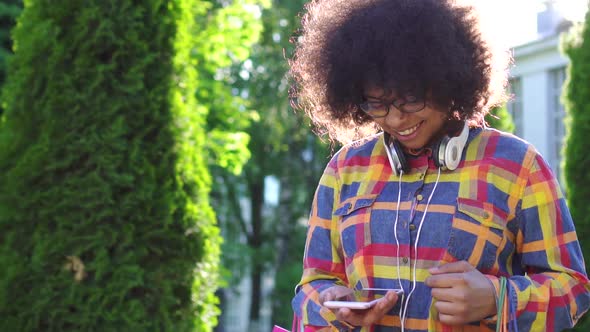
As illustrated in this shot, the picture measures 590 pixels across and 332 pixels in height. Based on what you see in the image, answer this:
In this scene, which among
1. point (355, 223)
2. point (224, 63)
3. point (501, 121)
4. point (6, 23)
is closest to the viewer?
point (355, 223)

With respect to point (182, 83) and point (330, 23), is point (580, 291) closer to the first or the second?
point (330, 23)

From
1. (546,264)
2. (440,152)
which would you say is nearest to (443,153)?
(440,152)

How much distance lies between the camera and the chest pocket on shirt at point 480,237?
2.22 meters

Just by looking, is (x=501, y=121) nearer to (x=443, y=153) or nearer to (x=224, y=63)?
(x=224, y=63)

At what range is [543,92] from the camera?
18.6 metres

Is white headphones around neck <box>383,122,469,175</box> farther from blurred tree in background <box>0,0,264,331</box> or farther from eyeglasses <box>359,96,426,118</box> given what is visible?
blurred tree in background <box>0,0,264,331</box>

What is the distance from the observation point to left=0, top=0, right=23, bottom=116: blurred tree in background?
371 inches

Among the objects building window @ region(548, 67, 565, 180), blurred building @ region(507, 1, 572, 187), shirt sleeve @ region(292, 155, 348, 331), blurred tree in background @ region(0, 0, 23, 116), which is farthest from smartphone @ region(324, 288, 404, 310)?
building window @ region(548, 67, 565, 180)

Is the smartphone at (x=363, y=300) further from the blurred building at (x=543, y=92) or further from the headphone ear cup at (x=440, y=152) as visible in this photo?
the blurred building at (x=543, y=92)

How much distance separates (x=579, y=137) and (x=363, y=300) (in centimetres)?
473

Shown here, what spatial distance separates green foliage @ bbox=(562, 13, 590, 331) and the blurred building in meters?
11.4

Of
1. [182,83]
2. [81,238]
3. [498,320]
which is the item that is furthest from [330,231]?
[182,83]

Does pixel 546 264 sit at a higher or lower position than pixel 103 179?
lower

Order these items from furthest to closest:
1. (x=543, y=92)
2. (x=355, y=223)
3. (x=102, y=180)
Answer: (x=543, y=92) < (x=102, y=180) < (x=355, y=223)
